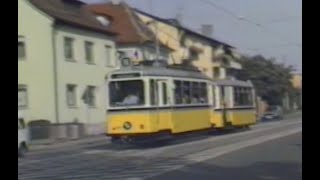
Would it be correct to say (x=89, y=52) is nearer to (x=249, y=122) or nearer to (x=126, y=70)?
(x=249, y=122)

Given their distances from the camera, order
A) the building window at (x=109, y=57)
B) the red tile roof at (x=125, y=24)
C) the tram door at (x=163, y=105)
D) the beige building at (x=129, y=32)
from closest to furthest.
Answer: the tram door at (x=163, y=105), the building window at (x=109, y=57), the beige building at (x=129, y=32), the red tile roof at (x=125, y=24)

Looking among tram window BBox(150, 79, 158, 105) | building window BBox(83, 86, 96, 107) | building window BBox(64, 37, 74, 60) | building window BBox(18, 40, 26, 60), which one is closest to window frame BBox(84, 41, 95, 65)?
building window BBox(83, 86, 96, 107)

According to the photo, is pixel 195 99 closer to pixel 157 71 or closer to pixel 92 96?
pixel 157 71

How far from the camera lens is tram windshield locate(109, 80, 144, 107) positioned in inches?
993

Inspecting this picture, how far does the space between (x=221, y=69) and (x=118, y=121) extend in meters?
57.4

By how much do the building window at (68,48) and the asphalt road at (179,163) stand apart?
17858mm

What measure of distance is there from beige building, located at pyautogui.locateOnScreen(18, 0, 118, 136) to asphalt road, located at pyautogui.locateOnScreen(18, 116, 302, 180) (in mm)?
15775

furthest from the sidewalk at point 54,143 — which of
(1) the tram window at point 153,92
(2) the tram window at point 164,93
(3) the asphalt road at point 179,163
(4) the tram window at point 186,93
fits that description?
(1) the tram window at point 153,92

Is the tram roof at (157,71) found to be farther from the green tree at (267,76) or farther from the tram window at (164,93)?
the green tree at (267,76)

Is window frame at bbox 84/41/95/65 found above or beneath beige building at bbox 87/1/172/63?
beneath

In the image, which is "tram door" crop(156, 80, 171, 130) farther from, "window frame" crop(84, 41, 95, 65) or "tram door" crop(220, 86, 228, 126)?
"window frame" crop(84, 41, 95, 65)

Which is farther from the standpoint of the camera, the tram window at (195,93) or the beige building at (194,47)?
the beige building at (194,47)

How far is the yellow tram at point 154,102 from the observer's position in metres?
25.0
